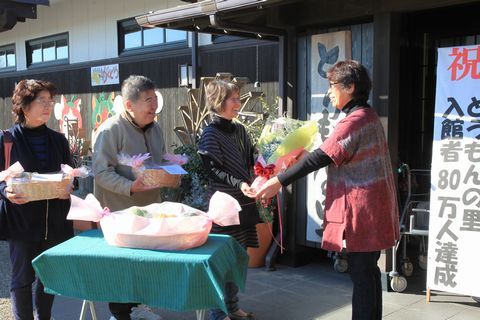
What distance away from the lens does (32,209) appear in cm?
330

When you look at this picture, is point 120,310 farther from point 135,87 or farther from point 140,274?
point 135,87

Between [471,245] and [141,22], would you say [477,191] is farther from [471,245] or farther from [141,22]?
[141,22]

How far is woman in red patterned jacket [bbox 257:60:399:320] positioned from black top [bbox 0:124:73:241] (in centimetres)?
152

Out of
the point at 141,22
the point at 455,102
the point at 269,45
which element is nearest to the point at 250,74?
the point at 269,45

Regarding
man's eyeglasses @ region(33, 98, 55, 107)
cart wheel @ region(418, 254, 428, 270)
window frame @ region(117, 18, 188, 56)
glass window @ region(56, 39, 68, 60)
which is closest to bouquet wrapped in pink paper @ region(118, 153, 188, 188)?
man's eyeglasses @ region(33, 98, 55, 107)

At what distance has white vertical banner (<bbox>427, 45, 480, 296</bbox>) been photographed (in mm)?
4102

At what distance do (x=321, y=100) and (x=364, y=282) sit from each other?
7.78 feet

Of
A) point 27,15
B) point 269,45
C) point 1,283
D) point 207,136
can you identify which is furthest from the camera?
point 27,15

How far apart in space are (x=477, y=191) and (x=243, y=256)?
2183 mm

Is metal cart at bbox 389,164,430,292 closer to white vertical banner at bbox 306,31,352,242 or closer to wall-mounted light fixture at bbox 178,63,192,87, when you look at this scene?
white vertical banner at bbox 306,31,352,242

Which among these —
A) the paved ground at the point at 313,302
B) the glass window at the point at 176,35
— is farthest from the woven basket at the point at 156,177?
the glass window at the point at 176,35

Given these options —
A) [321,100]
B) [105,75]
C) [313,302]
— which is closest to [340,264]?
[313,302]

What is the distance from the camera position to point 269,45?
23.3ft

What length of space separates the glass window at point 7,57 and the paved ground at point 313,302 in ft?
33.1
